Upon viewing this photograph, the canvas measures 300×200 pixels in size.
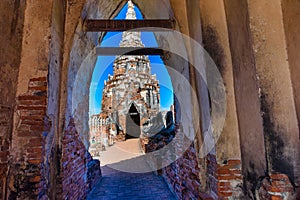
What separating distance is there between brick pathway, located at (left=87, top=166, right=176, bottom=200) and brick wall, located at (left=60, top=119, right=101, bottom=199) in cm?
95

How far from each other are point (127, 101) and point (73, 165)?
15.8 m

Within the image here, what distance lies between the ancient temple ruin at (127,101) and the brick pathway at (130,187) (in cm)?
857

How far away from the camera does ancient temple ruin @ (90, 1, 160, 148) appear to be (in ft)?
53.9

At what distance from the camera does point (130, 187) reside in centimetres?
539

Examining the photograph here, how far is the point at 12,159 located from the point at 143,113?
16283 millimetres

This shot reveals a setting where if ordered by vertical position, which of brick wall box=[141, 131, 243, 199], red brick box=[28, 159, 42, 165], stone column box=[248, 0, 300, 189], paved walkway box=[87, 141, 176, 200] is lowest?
paved walkway box=[87, 141, 176, 200]

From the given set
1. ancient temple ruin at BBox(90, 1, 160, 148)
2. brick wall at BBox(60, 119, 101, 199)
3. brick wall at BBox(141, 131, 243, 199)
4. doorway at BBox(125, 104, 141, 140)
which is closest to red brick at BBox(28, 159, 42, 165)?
brick wall at BBox(60, 119, 101, 199)

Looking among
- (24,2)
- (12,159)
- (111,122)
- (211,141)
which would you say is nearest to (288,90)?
(211,141)

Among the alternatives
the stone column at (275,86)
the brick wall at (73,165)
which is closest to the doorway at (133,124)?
the brick wall at (73,165)

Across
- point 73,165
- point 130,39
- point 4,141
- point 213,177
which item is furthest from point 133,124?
point 4,141

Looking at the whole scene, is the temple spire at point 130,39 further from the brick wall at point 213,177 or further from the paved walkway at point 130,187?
the brick wall at point 213,177

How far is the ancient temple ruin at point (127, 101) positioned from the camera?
53.9 feet

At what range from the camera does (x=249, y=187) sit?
207cm

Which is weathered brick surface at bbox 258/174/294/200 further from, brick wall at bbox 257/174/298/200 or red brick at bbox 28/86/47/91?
red brick at bbox 28/86/47/91
